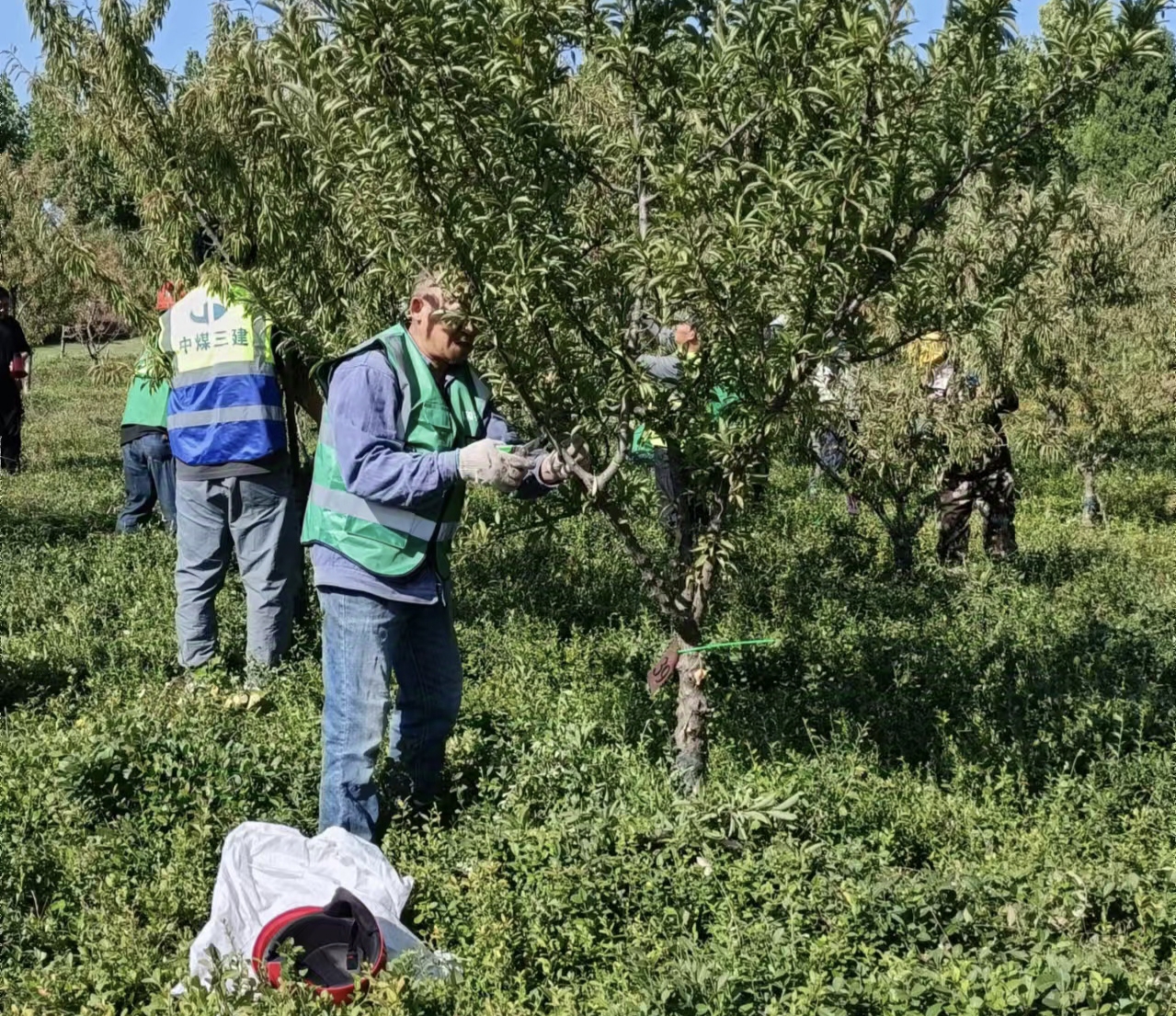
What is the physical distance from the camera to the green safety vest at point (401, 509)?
3930mm

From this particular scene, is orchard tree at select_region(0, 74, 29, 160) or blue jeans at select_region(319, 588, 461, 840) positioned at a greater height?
orchard tree at select_region(0, 74, 29, 160)

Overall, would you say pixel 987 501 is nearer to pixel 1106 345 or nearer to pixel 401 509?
pixel 1106 345

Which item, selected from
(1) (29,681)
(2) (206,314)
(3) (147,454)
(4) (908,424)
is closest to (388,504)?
(2) (206,314)

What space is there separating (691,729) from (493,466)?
133 centimetres

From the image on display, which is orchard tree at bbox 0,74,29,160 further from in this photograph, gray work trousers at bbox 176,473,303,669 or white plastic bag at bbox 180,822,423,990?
white plastic bag at bbox 180,822,423,990

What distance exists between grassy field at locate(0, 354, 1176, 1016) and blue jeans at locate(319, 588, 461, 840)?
0.24m

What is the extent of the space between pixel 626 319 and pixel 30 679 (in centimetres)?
384

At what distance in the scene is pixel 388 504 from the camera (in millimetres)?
3857

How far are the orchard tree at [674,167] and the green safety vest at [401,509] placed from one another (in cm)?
27

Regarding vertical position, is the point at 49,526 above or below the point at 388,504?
below

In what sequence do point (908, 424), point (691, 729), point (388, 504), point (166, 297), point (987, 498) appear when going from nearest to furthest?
1. point (388, 504)
2. point (691, 729)
3. point (166, 297)
4. point (908, 424)
5. point (987, 498)

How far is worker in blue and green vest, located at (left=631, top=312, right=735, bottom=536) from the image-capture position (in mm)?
3855

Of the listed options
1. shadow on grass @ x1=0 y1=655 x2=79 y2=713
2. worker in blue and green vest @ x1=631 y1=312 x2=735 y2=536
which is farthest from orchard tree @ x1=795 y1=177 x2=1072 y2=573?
shadow on grass @ x1=0 y1=655 x2=79 y2=713

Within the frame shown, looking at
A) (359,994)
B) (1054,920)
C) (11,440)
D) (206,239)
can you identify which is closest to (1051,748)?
(1054,920)
